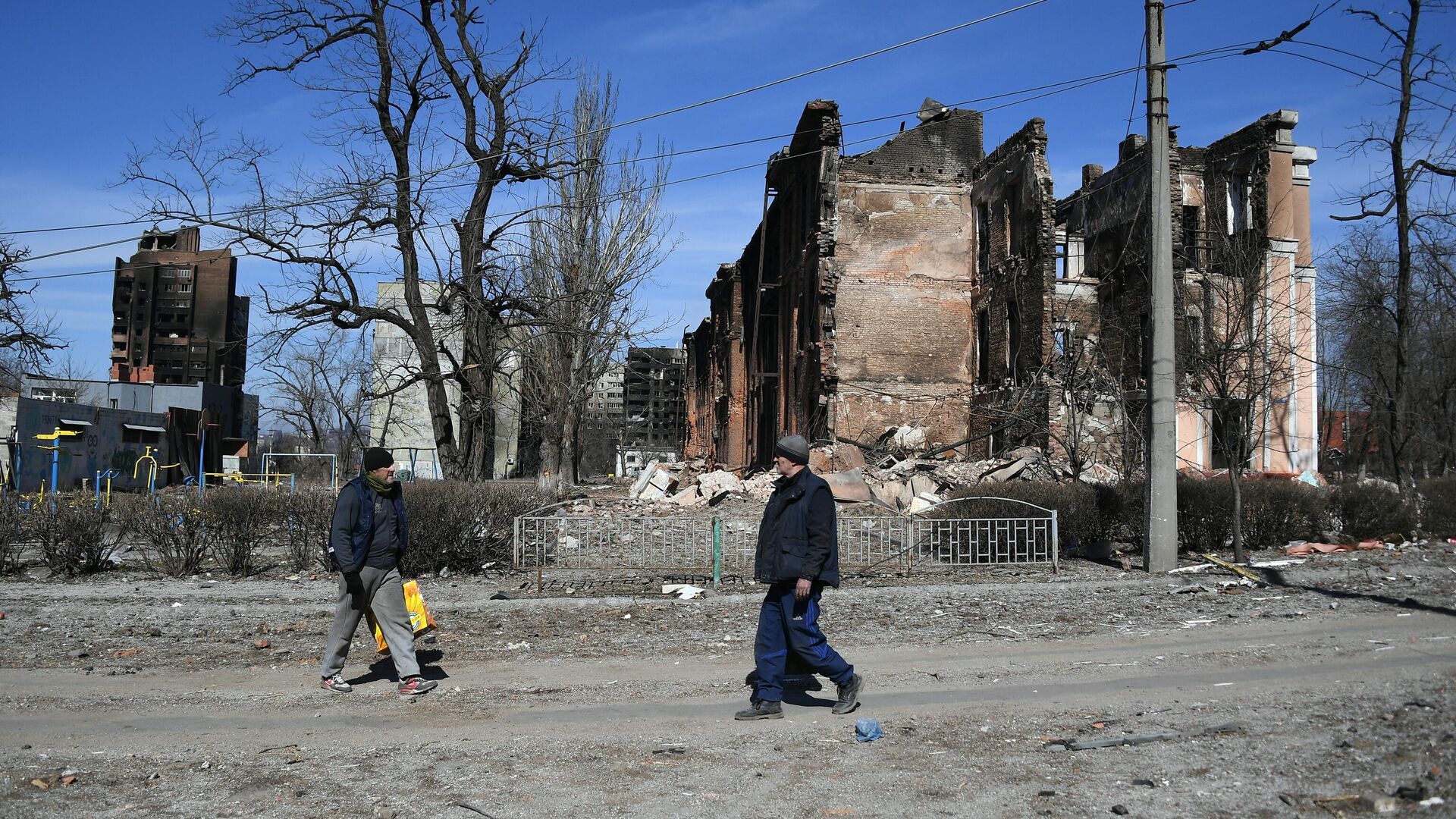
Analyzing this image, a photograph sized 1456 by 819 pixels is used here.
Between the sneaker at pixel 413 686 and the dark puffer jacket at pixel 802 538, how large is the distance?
111 inches

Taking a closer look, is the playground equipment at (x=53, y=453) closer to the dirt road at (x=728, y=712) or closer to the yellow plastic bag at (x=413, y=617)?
the dirt road at (x=728, y=712)

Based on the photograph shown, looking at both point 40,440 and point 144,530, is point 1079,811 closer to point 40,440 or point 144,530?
point 144,530

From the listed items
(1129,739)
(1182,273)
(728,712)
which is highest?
(1182,273)

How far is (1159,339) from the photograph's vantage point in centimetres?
1363

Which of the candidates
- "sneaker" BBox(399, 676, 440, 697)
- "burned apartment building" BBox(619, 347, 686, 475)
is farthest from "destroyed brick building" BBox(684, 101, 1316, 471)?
"burned apartment building" BBox(619, 347, 686, 475)

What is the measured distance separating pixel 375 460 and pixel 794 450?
331 centimetres

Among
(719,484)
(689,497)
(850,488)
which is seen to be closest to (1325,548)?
(850,488)

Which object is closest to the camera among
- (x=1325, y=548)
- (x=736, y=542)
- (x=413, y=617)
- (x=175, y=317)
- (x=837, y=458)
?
(x=413, y=617)

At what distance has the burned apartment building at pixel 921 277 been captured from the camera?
3067 centimetres

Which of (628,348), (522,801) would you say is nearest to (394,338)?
(628,348)

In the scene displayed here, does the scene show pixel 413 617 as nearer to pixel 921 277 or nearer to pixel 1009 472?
pixel 1009 472

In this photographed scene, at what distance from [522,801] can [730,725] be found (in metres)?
1.86

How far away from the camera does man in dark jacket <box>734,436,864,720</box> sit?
650cm

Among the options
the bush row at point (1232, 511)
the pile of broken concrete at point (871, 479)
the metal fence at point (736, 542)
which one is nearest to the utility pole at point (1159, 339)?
the metal fence at point (736, 542)
